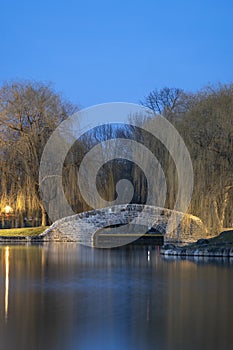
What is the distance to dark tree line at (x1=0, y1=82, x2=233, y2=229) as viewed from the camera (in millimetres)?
24375

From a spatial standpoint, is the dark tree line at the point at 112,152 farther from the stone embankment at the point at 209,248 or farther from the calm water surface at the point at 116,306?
the calm water surface at the point at 116,306

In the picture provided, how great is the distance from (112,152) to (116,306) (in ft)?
77.1

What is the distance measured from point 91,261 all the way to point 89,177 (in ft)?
38.0

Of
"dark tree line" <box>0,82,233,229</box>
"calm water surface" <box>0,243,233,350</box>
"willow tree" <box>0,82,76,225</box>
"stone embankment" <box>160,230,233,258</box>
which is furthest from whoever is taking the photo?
"willow tree" <box>0,82,76,225</box>

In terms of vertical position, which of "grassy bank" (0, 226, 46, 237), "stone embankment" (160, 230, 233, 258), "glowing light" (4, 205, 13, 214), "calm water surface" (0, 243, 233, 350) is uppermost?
"glowing light" (4, 205, 13, 214)

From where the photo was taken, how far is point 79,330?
884cm

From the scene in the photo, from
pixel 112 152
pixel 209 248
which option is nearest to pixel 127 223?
pixel 112 152

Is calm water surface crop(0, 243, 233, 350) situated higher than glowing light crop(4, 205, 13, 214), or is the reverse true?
glowing light crop(4, 205, 13, 214)

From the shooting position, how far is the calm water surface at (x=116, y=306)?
8.28 m

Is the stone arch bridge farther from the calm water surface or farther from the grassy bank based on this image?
the calm water surface

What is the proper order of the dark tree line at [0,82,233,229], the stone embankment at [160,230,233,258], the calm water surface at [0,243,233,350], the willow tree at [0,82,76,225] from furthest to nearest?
the willow tree at [0,82,76,225], the dark tree line at [0,82,233,229], the stone embankment at [160,230,233,258], the calm water surface at [0,243,233,350]

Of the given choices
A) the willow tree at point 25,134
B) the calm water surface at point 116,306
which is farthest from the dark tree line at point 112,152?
the calm water surface at point 116,306

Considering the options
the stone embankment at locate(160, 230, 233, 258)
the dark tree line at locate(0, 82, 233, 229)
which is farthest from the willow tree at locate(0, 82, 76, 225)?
the stone embankment at locate(160, 230, 233, 258)

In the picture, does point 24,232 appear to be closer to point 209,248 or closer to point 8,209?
point 8,209
